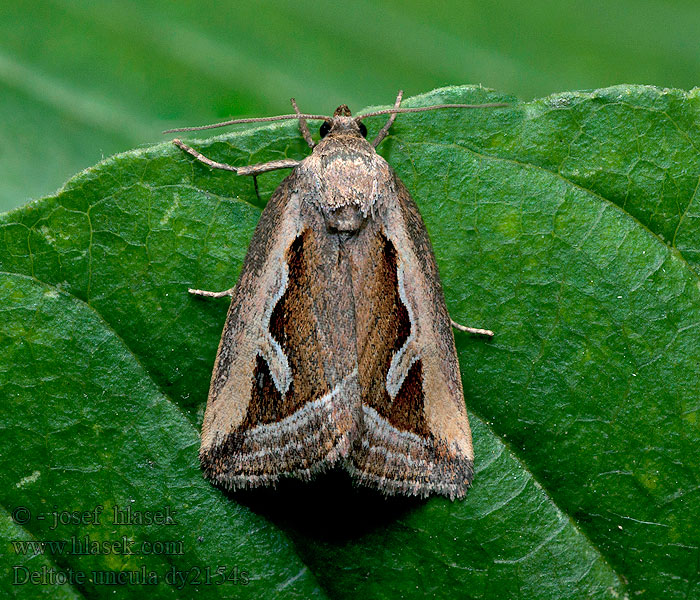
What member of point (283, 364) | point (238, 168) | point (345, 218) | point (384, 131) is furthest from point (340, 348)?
point (384, 131)

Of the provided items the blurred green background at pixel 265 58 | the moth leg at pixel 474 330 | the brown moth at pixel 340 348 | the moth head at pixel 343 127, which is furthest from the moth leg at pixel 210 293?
the blurred green background at pixel 265 58

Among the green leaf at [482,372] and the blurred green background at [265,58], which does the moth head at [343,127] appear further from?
the blurred green background at [265,58]

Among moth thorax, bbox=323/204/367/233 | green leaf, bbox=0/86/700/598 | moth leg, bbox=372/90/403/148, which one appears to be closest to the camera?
green leaf, bbox=0/86/700/598

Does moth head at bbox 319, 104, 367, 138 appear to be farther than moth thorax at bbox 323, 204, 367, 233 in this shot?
Yes

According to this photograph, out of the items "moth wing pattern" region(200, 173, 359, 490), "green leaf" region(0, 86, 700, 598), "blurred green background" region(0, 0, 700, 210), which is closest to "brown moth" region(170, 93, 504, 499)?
"moth wing pattern" region(200, 173, 359, 490)

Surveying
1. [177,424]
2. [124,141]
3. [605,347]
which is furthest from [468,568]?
[124,141]

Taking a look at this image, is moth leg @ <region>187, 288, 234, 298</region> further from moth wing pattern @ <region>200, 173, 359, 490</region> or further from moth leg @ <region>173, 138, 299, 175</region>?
moth leg @ <region>173, 138, 299, 175</region>
